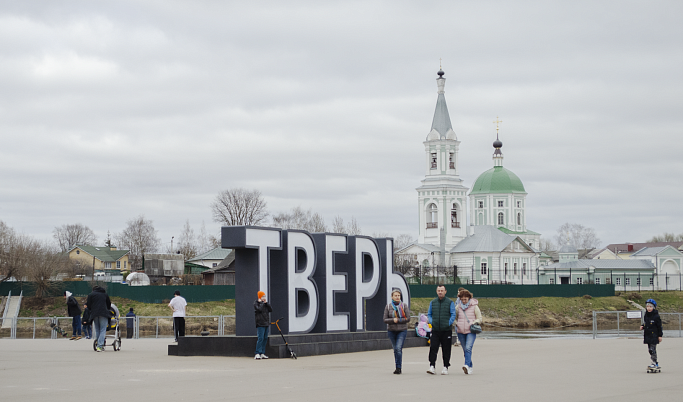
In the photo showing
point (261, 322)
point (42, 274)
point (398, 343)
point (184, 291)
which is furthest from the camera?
point (42, 274)

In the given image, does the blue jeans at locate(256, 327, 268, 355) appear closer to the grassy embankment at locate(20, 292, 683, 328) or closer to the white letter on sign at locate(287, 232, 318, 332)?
the white letter on sign at locate(287, 232, 318, 332)

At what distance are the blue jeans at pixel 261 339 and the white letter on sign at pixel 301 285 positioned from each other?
2172 millimetres

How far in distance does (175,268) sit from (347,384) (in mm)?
72307

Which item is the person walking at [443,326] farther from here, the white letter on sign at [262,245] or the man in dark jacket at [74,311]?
the man in dark jacket at [74,311]

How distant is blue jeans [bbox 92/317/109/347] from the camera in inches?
882

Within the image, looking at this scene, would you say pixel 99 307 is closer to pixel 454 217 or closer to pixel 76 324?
pixel 76 324

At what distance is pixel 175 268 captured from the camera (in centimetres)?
8412

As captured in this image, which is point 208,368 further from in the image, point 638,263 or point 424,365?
point 638,263

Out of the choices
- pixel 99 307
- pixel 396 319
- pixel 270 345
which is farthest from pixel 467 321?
pixel 99 307

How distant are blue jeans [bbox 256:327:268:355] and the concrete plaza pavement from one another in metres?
0.35

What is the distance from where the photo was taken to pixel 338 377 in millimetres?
15344

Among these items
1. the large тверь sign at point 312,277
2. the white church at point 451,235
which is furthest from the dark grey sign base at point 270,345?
the white church at point 451,235

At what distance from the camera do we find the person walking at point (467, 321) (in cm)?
1602

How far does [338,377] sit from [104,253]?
119372mm
